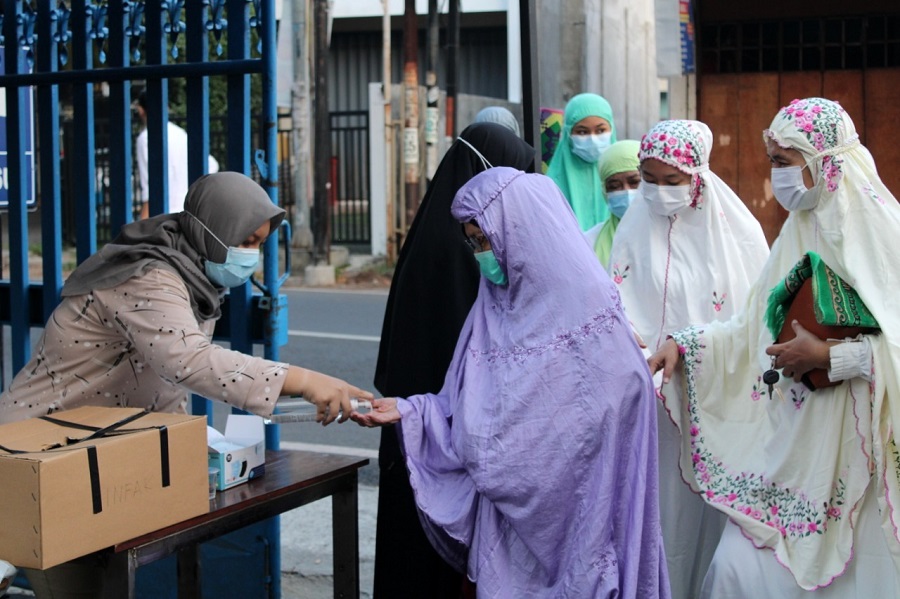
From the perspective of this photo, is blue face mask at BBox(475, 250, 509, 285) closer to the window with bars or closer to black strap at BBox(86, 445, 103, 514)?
black strap at BBox(86, 445, 103, 514)

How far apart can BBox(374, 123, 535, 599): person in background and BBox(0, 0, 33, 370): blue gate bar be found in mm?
1754

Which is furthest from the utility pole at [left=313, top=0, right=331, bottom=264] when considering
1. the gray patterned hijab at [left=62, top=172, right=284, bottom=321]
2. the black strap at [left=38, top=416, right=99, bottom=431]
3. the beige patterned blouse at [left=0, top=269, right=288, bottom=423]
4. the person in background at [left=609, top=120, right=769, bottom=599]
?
the black strap at [left=38, top=416, right=99, bottom=431]

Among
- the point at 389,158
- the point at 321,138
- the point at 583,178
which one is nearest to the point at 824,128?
the point at 583,178

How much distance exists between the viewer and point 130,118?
4090 mm

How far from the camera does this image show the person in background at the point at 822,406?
2.92 meters

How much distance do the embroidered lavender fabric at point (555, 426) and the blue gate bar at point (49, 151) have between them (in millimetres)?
2024

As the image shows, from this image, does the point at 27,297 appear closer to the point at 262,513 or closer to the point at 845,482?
the point at 262,513

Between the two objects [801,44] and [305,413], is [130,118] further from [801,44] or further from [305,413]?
[801,44]

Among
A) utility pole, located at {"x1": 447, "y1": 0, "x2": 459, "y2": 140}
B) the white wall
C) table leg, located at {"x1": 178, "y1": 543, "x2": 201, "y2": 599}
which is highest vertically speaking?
the white wall

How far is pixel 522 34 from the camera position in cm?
399

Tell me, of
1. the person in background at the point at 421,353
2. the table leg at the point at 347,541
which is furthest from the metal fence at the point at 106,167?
the table leg at the point at 347,541

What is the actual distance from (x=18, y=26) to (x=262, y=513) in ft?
8.15

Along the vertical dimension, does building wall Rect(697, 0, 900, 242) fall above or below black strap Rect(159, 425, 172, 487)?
above

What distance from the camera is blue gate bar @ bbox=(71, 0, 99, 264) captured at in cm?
410
